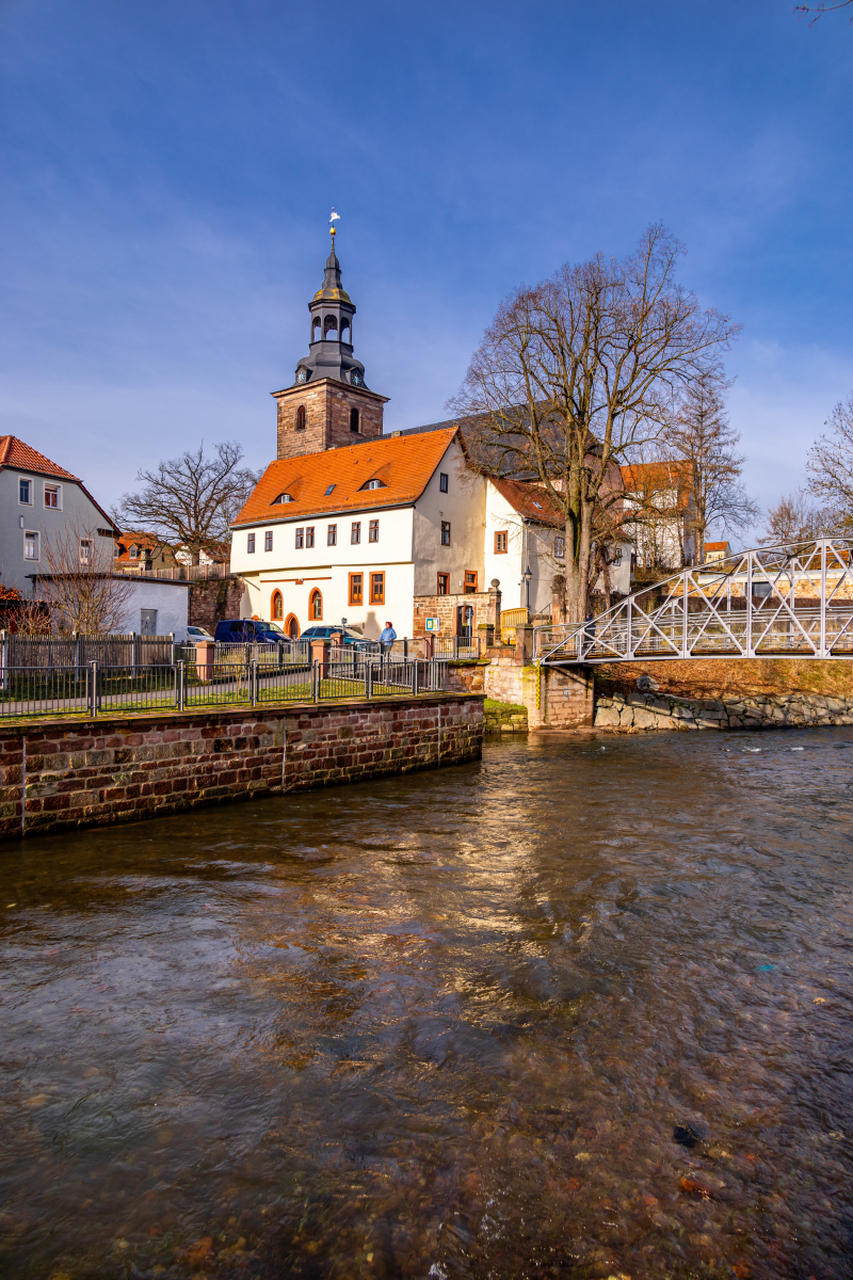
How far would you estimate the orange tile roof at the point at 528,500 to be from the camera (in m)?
38.6

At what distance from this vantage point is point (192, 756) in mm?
13680

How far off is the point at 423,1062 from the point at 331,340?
53.9 m

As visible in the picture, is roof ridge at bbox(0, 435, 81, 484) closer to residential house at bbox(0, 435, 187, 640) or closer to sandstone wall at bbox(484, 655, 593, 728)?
residential house at bbox(0, 435, 187, 640)

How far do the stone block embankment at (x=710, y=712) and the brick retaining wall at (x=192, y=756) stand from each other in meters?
11.9

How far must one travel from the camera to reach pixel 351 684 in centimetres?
1777

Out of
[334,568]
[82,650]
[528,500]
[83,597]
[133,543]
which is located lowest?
[82,650]

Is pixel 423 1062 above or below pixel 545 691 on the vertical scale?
below

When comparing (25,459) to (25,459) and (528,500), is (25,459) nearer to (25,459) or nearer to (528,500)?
(25,459)

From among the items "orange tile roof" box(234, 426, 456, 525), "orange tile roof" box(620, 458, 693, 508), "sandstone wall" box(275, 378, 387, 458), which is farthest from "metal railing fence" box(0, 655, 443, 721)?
"sandstone wall" box(275, 378, 387, 458)

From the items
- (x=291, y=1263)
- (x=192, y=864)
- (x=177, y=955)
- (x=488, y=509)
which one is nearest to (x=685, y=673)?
(x=488, y=509)

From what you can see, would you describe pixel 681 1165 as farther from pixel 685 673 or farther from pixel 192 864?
pixel 685 673

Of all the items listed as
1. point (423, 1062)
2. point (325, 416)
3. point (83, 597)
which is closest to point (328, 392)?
point (325, 416)

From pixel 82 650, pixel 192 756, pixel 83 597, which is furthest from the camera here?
pixel 83 597

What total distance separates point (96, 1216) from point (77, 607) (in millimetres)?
22138
